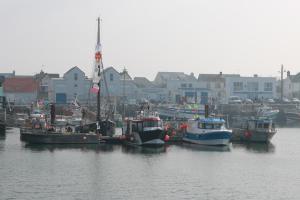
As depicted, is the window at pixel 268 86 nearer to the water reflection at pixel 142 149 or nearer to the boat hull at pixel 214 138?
the boat hull at pixel 214 138

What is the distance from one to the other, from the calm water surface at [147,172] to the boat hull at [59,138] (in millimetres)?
1464

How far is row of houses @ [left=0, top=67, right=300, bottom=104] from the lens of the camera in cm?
13138

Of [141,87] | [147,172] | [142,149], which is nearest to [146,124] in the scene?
[142,149]

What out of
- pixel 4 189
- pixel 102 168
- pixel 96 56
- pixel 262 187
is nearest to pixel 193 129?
pixel 96 56

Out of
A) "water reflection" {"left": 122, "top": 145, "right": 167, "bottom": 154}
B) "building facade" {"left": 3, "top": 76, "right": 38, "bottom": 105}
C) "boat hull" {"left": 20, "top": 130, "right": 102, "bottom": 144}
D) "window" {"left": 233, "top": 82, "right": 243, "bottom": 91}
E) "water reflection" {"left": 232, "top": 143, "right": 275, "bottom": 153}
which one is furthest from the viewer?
"window" {"left": 233, "top": 82, "right": 243, "bottom": 91}

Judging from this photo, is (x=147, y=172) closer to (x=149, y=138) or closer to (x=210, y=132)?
(x=149, y=138)

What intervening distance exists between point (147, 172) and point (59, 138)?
21.1 metres

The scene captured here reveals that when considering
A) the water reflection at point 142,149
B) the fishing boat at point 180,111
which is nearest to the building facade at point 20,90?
the fishing boat at point 180,111

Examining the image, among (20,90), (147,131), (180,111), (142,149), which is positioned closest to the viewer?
(142,149)

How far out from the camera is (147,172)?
53.8 m

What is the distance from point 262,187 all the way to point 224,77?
10310 cm

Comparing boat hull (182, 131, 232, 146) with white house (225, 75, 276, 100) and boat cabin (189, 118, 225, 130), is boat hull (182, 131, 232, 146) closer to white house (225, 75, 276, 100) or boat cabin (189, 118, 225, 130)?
boat cabin (189, 118, 225, 130)

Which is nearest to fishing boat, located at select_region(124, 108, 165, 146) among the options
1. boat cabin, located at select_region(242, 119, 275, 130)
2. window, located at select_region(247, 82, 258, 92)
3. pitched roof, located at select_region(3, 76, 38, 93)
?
boat cabin, located at select_region(242, 119, 275, 130)

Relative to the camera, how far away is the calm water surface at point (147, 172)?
4494 centimetres
